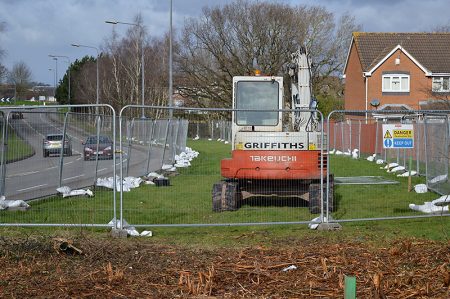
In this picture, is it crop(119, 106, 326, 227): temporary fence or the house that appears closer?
crop(119, 106, 326, 227): temporary fence

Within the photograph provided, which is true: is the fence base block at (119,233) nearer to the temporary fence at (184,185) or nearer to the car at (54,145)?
the temporary fence at (184,185)

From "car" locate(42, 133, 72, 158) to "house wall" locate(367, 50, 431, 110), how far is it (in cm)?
3935

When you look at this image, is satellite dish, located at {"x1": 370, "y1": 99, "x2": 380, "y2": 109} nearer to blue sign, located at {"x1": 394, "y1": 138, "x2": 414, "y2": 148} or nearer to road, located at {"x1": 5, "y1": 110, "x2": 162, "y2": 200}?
blue sign, located at {"x1": 394, "y1": 138, "x2": 414, "y2": 148}

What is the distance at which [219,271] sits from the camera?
7.32 m

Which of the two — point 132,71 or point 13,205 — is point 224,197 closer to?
point 13,205

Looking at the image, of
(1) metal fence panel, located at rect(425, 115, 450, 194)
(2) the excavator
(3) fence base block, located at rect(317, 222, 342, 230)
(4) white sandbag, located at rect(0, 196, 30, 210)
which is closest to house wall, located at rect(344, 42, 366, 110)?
(1) metal fence panel, located at rect(425, 115, 450, 194)

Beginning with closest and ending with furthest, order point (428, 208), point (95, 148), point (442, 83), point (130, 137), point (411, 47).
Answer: point (428, 208) < point (95, 148) < point (130, 137) < point (442, 83) < point (411, 47)

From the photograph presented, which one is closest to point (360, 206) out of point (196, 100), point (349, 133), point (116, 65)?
point (349, 133)

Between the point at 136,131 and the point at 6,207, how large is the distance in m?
7.48

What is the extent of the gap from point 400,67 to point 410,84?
5.03ft

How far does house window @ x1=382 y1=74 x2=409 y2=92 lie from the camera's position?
5066cm

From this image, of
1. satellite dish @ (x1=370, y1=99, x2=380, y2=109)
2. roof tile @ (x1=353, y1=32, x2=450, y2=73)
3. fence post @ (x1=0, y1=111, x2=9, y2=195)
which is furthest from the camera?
roof tile @ (x1=353, y1=32, x2=450, y2=73)

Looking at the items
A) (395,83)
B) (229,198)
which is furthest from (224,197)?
(395,83)

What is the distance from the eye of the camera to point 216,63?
55625 mm
